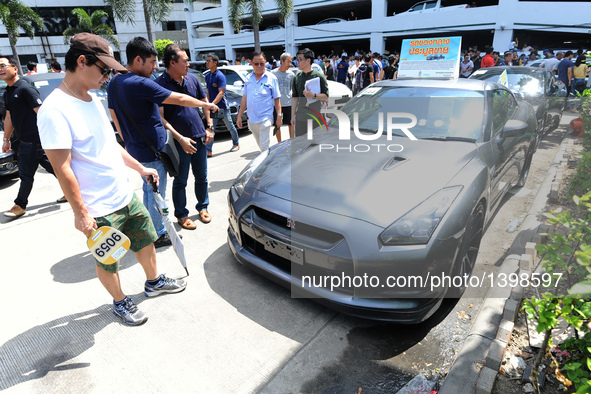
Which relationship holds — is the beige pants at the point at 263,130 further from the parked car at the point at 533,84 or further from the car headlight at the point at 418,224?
the parked car at the point at 533,84

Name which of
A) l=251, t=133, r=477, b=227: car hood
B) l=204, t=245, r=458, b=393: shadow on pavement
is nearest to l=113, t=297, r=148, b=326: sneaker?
l=204, t=245, r=458, b=393: shadow on pavement

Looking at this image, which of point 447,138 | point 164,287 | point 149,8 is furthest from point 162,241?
point 149,8

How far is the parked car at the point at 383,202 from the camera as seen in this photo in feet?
7.55

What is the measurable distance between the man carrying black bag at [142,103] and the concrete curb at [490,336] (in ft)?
8.66

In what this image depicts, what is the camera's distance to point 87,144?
7.25ft

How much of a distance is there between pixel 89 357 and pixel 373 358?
1.84m

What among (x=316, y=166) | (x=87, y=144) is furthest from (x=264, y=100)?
(x=87, y=144)

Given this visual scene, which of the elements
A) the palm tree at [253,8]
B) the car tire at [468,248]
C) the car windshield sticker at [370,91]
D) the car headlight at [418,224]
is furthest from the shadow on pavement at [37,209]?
the palm tree at [253,8]

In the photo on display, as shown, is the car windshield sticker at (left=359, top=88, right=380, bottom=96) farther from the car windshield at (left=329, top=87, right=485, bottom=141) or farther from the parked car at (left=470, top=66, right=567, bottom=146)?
the parked car at (left=470, top=66, right=567, bottom=146)

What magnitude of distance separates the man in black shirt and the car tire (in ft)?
15.6

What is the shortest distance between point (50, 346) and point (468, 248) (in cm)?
302

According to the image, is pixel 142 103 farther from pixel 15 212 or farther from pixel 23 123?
pixel 15 212

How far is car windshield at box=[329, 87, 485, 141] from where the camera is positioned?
3289mm

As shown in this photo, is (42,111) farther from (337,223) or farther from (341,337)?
(341,337)
